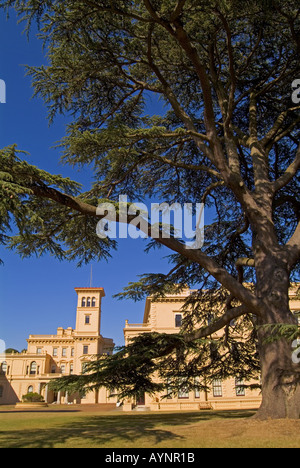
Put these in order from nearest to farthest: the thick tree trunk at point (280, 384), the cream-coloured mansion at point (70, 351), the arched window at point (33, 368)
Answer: the thick tree trunk at point (280, 384) < the cream-coloured mansion at point (70, 351) < the arched window at point (33, 368)

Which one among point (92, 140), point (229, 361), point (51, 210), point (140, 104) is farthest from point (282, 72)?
point (229, 361)

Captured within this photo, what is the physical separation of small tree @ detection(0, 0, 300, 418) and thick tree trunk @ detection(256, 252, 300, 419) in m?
0.02

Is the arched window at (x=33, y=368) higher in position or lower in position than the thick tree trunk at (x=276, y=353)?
lower

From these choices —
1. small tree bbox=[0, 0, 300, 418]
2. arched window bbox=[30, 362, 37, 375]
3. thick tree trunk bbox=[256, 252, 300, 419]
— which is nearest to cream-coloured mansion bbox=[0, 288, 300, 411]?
arched window bbox=[30, 362, 37, 375]

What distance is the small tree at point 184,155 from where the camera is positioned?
26.4 feet

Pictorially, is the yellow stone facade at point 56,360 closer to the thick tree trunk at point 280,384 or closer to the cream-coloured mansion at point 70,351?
the cream-coloured mansion at point 70,351

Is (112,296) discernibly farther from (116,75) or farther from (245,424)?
(116,75)

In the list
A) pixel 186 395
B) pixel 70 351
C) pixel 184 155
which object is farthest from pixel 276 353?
pixel 70 351

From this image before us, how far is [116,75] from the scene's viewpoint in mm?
10602

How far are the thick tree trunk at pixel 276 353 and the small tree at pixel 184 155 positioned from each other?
2 cm

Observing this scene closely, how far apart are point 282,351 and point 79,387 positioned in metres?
4.08

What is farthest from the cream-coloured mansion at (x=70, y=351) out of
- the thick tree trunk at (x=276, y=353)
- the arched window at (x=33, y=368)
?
the thick tree trunk at (x=276, y=353)

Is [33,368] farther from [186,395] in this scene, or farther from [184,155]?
Result: [184,155]

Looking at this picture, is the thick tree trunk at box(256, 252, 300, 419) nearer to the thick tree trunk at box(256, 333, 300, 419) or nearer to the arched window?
the thick tree trunk at box(256, 333, 300, 419)
